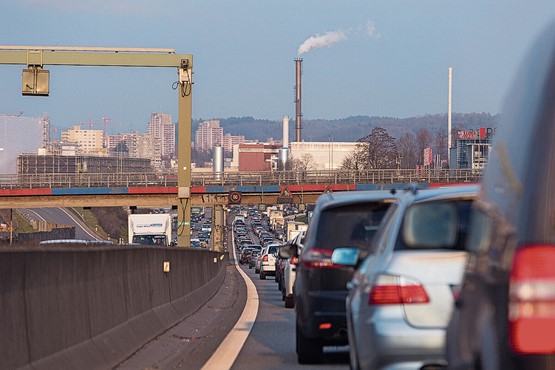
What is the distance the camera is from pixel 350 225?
43.6ft

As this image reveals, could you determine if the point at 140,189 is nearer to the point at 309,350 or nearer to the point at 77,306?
the point at 309,350

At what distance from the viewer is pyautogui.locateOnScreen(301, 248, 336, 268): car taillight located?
43.7 feet

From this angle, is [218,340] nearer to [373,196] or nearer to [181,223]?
[373,196]

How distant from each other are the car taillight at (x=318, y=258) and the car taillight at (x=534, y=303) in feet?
30.4

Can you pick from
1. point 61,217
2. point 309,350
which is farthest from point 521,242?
point 61,217

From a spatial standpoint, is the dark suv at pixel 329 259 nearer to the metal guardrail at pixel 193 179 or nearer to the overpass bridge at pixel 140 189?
the overpass bridge at pixel 140 189

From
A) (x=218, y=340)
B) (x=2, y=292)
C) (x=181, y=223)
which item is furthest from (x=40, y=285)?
(x=181, y=223)

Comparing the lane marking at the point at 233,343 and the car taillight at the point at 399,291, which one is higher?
the car taillight at the point at 399,291

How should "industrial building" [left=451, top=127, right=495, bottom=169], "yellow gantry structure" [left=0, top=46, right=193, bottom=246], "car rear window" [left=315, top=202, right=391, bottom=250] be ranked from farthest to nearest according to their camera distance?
"industrial building" [left=451, top=127, right=495, bottom=169] < "yellow gantry structure" [left=0, top=46, right=193, bottom=246] < "car rear window" [left=315, top=202, right=391, bottom=250]

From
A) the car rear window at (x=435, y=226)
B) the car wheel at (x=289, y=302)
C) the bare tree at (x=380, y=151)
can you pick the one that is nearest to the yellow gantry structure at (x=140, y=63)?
the car wheel at (x=289, y=302)

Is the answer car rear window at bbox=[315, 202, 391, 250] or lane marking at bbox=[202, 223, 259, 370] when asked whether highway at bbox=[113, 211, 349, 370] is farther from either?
car rear window at bbox=[315, 202, 391, 250]

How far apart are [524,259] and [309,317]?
931cm

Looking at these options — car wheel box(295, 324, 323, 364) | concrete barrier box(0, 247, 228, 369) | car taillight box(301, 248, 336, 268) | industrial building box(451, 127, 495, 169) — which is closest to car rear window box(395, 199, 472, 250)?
concrete barrier box(0, 247, 228, 369)

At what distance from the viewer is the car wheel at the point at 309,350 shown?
13688 millimetres
